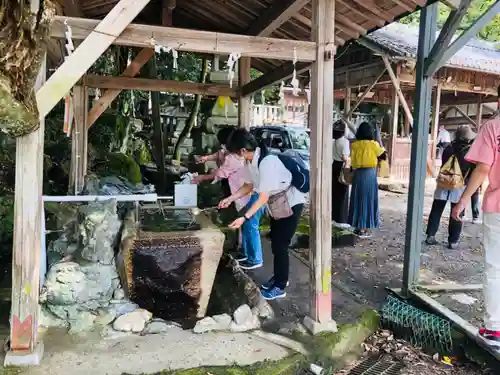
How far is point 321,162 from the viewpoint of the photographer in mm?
3615

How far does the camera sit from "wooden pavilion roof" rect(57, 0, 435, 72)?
403 cm

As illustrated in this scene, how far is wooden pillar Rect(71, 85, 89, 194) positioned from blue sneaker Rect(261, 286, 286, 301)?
2899mm

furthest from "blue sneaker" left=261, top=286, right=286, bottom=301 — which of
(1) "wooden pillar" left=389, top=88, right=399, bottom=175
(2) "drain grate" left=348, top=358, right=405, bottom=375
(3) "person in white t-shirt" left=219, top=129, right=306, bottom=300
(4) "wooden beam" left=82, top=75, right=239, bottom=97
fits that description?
(1) "wooden pillar" left=389, top=88, right=399, bottom=175

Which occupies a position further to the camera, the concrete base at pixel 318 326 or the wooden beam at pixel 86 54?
the concrete base at pixel 318 326

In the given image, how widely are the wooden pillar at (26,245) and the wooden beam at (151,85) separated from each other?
2.86 metres

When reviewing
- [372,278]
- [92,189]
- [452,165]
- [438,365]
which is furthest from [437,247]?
[92,189]

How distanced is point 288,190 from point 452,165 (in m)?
3.36

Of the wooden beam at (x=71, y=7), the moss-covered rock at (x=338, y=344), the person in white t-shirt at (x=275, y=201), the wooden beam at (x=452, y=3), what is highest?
the wooden beam at (x=71, y=7)

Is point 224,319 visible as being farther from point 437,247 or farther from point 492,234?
point 437,247

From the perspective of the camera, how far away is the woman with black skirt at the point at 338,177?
764 cm

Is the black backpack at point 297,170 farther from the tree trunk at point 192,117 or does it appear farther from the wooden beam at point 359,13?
the tree trunk at point 192,117

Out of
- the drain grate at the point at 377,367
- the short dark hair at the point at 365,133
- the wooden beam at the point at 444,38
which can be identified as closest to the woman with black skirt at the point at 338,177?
the short dark hair at the point at 365,133

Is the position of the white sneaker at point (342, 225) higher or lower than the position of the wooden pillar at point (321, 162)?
lower

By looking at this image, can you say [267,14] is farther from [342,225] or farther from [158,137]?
[342,225]
